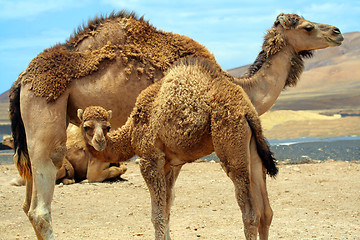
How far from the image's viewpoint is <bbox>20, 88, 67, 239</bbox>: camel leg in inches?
280

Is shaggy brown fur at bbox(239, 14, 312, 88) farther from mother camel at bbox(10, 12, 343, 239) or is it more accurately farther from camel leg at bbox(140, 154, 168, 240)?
camel leg at bbox(140, 154, 168, 240)

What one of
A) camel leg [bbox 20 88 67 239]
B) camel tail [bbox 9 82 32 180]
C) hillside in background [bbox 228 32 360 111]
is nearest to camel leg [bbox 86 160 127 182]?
camel tail [bbox 9 82 32 180]

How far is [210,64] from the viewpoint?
21.2ft

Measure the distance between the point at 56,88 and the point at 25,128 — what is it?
0.74m

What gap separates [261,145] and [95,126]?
194 centimetres

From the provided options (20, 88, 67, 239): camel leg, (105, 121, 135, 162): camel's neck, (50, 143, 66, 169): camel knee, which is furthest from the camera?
(50, 143, 66, 169): camel knee

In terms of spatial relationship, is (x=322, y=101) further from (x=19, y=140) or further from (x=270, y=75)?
(x=19, y=140)

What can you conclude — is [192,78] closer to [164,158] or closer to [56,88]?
[164,158]

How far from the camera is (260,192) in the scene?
19.8 ft

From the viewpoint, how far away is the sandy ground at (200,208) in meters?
8.07

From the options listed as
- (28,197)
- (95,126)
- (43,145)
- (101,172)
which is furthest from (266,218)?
(101,172)

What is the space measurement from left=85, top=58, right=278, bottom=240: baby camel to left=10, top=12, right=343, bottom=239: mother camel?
45.8 inches

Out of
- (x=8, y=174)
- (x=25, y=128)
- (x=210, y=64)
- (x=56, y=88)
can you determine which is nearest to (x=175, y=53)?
(x=210, y=64)

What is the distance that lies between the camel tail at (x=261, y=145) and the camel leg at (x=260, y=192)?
0.20 ft
